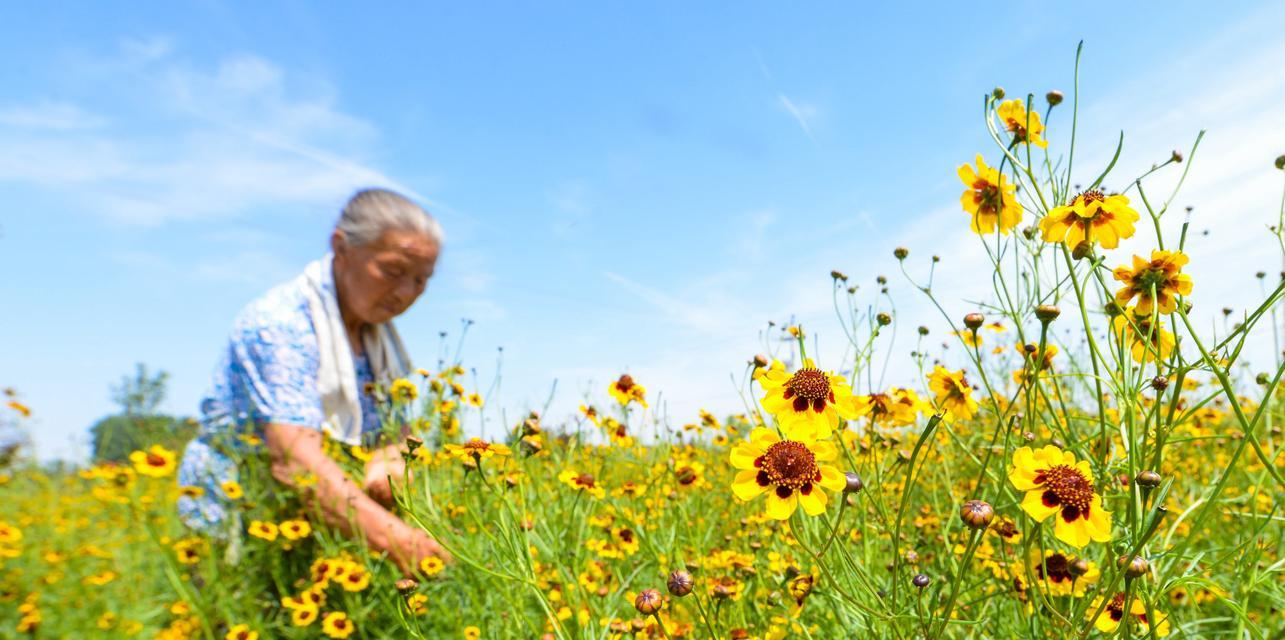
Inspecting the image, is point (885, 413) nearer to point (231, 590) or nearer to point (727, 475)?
point (727, 475)

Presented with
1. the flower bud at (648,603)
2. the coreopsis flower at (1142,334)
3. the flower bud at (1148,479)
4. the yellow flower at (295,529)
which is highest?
the coreopsis flower at (1142,334)

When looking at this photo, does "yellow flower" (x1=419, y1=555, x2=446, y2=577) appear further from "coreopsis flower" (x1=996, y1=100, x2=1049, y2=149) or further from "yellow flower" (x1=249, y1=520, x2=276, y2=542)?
"coreopsis flower" (x1=996, y1=100, x2=1049, y2=149)

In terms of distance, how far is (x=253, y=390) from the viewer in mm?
2236

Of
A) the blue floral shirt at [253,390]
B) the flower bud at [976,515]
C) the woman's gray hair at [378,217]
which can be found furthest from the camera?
the woman's gray hair at [378,217]

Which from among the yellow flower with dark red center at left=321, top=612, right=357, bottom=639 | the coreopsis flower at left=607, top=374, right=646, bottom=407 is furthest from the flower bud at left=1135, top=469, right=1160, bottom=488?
the yellow flower with dark red center at left=321, top=612, right=357, bottom=639

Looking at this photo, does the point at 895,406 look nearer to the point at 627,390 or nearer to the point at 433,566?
the point at 627,390

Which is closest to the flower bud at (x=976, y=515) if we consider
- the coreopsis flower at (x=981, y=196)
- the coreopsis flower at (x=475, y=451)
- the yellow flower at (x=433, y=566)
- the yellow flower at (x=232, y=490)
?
the coreopsis flower at (x=981, y=196)

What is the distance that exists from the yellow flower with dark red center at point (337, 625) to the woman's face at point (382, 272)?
1.19 meters

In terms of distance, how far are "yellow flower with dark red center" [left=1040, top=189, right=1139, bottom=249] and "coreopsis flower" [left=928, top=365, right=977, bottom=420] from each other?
0.26 metres

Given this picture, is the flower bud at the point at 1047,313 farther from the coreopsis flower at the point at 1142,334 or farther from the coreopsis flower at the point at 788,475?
the coreopsis flower at the point at 788,475

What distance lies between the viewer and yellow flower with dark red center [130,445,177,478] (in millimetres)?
1568

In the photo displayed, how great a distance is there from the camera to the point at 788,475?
0.78 meters

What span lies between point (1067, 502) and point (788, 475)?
0.27 metres

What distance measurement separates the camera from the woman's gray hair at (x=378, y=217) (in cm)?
Result: 251
